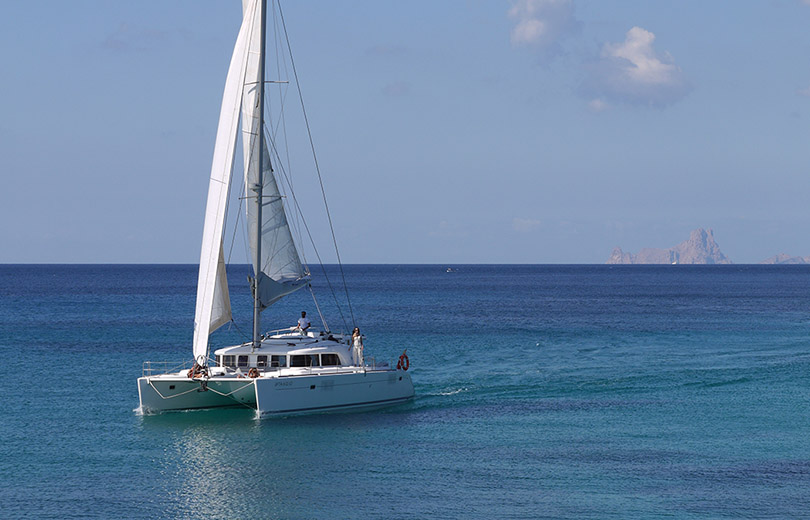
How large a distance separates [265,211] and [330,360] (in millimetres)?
7325

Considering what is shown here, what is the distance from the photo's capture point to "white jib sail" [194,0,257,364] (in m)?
41.3

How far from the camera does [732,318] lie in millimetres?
96062

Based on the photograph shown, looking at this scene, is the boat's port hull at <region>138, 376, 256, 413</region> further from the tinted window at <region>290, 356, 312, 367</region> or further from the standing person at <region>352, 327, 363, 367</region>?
the standing person at <region>352, 327, 363, 367</region>

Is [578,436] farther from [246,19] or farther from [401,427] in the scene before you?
[246,19]

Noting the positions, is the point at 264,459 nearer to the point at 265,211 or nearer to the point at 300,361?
the point at 300,361

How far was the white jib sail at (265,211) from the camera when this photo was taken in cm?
4231

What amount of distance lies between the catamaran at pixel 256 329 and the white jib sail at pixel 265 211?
4cm

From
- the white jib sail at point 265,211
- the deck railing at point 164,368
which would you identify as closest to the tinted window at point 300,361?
the white jib sail at point 265,211

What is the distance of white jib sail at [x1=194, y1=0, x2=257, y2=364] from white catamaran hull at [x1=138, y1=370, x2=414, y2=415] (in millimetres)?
1847

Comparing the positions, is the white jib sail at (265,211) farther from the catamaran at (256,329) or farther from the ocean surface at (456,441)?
the ocean surface at (456,441)

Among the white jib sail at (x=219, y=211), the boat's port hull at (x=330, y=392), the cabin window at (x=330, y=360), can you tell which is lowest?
the boat's port hull at (x=330, y=392)

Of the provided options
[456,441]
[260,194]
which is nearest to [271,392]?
[456,441]

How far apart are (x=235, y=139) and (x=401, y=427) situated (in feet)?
47.8

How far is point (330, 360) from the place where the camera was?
41.8m
